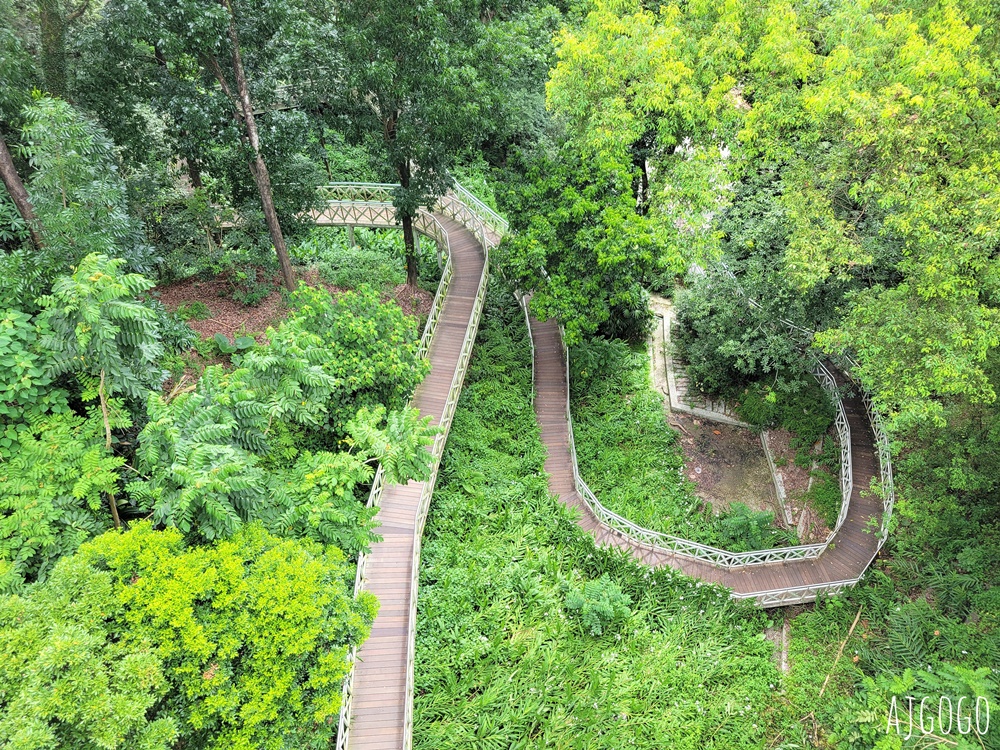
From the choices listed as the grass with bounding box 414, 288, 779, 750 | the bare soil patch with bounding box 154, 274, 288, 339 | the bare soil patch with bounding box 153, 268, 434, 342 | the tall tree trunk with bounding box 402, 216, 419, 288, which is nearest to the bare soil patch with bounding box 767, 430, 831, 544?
the grass with bounding box 414, 288, 779, 750

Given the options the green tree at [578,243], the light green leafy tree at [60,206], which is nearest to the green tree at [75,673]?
the light green leafy tree at [60,206]

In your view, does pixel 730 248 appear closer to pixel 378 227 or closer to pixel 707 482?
pixel 707 482

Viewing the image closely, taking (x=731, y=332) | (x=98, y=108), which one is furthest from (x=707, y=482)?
(x=98, y=108)

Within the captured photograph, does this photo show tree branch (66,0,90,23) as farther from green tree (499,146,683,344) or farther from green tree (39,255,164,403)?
green tree (499,146,683,344)

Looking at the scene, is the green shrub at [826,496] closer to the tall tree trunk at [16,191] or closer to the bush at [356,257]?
the bush at [356,257]

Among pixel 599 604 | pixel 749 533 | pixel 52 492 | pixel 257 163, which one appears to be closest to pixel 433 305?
pixel 257 163

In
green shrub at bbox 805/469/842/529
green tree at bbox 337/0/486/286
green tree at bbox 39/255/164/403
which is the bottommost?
green shrub at bbox 805/469/842/529

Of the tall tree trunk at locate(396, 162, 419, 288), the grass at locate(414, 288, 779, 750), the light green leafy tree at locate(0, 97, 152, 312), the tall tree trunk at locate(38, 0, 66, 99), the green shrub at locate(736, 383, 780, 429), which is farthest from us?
the green shrub at locate(736, 383, 780, 429)
